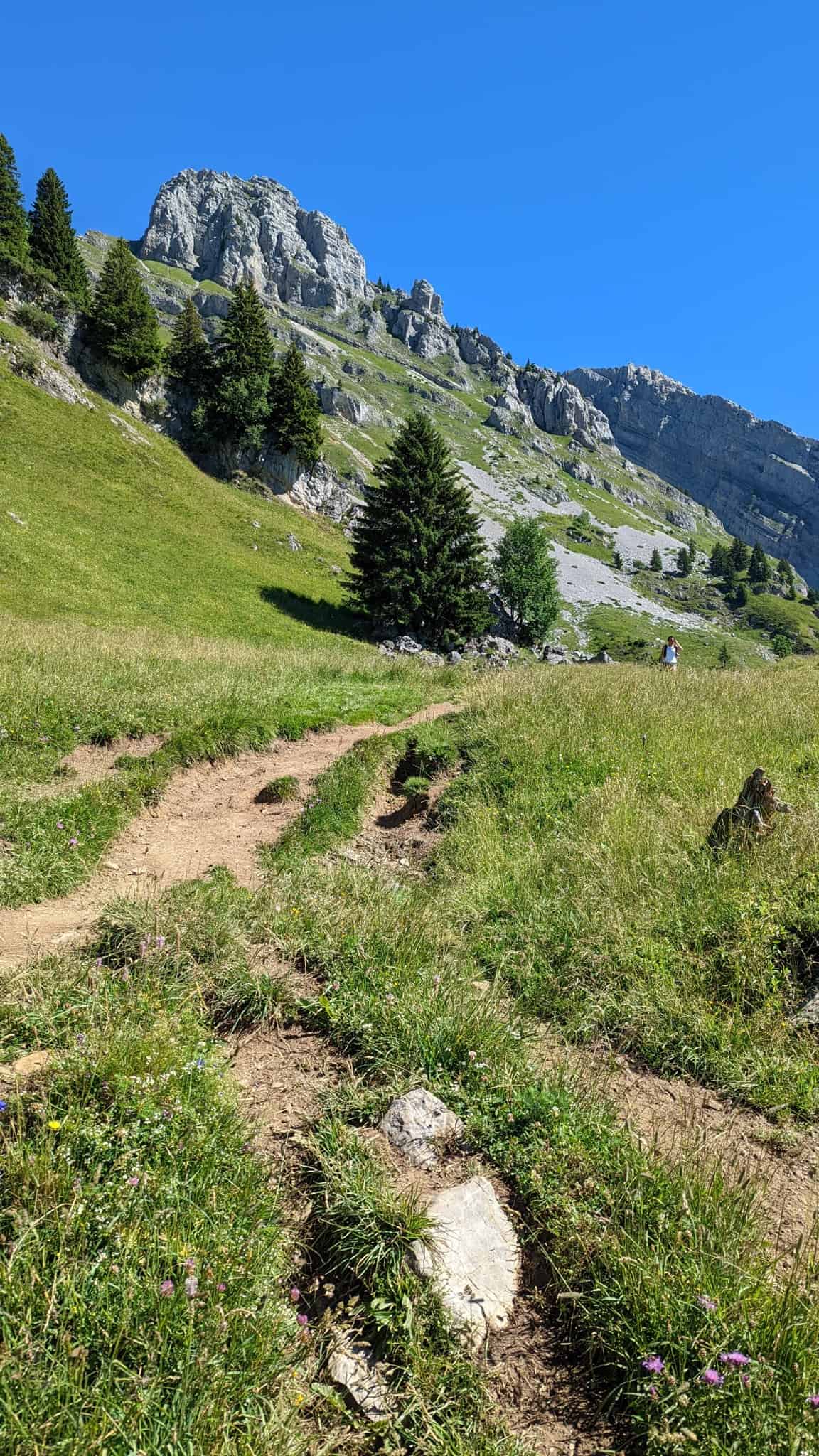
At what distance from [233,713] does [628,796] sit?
8.05 metres

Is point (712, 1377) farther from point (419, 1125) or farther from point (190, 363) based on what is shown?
point (190, 363)

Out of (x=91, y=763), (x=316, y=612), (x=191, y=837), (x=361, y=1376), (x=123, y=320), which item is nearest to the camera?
(x=361, y=1376)

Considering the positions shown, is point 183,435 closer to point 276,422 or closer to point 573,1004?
point 276,422

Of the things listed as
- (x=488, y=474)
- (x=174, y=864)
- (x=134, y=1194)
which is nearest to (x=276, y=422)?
(x=174, y=864)

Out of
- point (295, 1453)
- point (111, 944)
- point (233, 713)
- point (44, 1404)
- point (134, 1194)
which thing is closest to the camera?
point (44, 1404)

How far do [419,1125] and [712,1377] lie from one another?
6.03 feet

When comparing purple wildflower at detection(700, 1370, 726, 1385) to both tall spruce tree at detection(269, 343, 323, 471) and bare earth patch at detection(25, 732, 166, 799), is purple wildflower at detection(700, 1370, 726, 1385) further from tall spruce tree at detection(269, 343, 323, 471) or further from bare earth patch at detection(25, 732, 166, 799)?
tall spruce tree at detection(269, 343, 323, 471)

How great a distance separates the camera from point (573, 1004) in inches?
208

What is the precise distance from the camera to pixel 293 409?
186ft

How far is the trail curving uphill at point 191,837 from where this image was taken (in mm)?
5945

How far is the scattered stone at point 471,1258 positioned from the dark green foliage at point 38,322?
200ft

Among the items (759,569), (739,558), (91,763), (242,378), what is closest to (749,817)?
(91,763)

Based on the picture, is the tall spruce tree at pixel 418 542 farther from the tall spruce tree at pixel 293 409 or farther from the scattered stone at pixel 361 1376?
the scattered stone at pixel 361 1376

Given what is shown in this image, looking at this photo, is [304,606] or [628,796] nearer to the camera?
[628,796]
